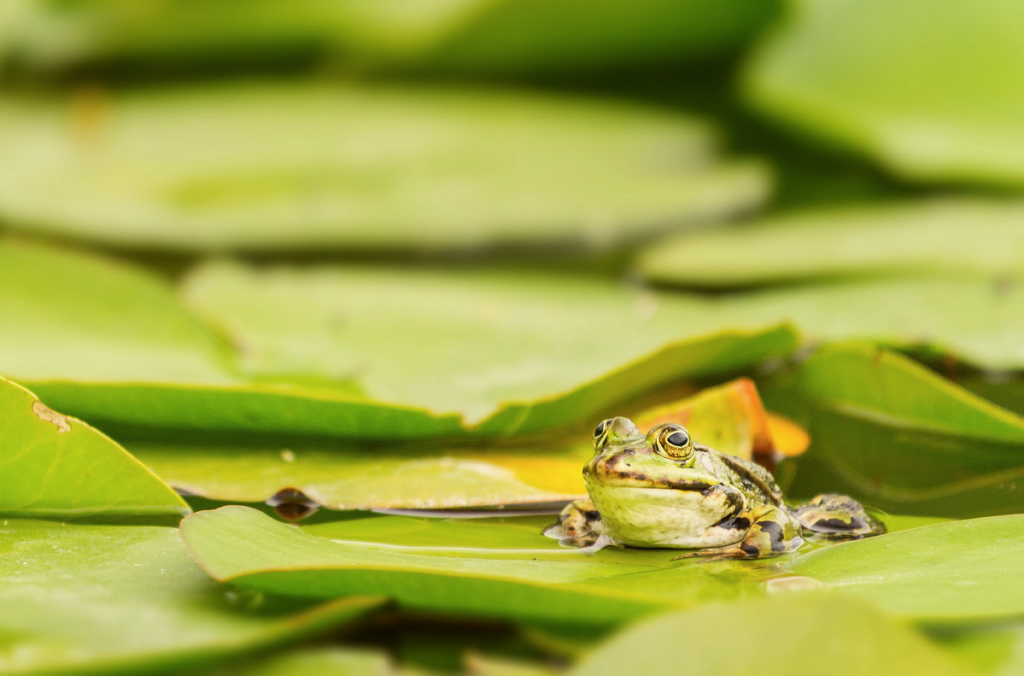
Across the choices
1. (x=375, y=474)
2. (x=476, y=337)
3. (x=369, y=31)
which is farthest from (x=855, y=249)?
(x=369, y=31)

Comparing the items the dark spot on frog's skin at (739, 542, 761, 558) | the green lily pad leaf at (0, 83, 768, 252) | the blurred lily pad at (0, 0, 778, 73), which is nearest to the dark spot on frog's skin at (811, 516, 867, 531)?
the dark spot on frog's skin at (739, 542, 761, 558)

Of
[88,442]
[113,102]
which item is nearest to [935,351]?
[88,442]

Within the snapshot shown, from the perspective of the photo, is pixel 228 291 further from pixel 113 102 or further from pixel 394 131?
pixel 113 102

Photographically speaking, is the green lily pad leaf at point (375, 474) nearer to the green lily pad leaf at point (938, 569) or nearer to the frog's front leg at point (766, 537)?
the frog's front leg at point (766, 537)

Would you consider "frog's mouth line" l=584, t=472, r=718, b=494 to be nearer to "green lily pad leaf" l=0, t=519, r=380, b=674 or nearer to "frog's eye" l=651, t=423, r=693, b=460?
"frog's eye" l=651, t=423, r=693, b=460

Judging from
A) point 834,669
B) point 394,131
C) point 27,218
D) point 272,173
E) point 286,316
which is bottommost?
point 834,669

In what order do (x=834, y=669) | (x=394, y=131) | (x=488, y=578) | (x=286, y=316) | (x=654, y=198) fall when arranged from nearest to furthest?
(x=834, y=669)
(x=488, y=578)
(x=286, y=316)
(x=654, y=198)
(x=394, y=131)
